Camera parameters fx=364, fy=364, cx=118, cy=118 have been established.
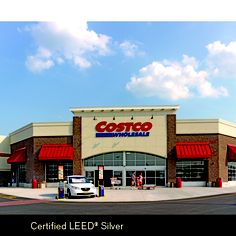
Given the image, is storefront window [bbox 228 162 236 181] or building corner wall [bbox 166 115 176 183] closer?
building corner wall [bbox 166 115 176 183]

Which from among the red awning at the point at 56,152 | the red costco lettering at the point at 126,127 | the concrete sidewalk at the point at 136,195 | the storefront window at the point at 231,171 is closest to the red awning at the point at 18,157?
the red awning at the point at 56,152

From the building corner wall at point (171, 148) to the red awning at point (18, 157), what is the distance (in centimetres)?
1369

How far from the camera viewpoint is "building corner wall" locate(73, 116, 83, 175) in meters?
32.3

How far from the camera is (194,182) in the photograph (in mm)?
31109

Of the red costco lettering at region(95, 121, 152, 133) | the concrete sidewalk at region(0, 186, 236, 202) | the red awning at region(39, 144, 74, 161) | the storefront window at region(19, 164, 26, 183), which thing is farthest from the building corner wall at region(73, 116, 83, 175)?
the concrete sidewalk at region(0, 186, 236, 202)

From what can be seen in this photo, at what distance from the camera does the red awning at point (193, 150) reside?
3025 cm

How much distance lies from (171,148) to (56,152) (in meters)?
10.1

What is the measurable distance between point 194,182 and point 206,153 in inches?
110

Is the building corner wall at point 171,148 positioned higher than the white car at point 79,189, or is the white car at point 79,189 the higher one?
the building corner wall at point 171,148

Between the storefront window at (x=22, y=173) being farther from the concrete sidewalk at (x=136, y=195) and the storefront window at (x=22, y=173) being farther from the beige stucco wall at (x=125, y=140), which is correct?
the concrete sidewalk at (x=136, y=195)

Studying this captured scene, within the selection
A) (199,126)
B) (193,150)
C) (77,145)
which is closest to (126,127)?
(77,145)

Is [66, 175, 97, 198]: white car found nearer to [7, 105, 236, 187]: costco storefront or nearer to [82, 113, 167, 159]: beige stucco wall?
[7, 105, 236, 187]: costco storefront

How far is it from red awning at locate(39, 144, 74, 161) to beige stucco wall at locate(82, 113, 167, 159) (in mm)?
1292
